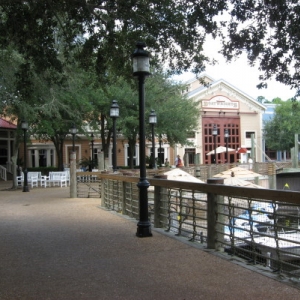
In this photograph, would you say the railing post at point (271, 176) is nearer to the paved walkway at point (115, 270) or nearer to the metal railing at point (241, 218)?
the metal railing at point (241, 218)

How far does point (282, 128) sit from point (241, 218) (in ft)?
164

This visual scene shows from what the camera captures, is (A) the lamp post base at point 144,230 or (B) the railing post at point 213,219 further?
(A) the lamp post base at point 144,230

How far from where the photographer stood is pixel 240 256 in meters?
6.37

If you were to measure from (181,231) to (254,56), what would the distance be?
457 centimetres

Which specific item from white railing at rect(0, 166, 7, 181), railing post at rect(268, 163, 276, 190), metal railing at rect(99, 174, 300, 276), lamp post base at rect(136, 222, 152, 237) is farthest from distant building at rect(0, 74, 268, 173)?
lamp post base at rect(136, 222, 152, 237)

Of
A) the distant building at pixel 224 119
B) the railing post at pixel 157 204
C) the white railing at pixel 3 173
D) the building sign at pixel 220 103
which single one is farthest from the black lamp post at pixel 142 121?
the building sign at pixel 220 103

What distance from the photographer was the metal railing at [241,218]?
17.1 ft

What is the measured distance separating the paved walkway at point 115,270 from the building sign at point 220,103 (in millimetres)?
42972

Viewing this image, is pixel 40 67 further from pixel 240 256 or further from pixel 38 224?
pixel 240 256

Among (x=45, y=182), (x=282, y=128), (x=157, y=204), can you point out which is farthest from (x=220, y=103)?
(x=157, y=204)

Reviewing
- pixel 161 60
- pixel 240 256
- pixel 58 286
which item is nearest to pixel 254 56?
pixel 161 60

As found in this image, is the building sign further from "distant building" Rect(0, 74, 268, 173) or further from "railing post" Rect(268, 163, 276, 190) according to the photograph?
"railing post" Rect(268, 163, 276, 190)

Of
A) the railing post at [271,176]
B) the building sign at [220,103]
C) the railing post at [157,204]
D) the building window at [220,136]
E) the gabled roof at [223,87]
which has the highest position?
the gabled roof at [223,87]

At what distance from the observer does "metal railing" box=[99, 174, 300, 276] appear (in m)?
5.22
